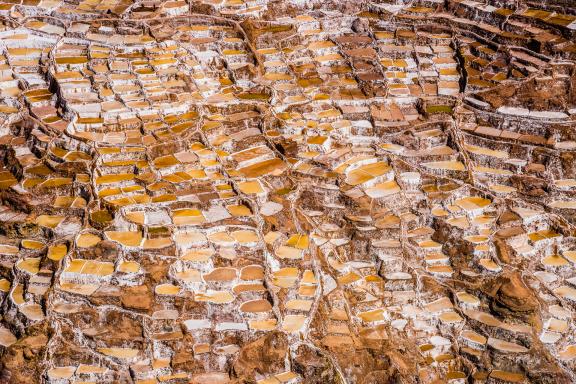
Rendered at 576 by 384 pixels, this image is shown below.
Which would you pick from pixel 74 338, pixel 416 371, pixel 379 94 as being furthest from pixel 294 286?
pixel 379 94

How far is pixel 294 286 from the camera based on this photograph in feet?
40.7

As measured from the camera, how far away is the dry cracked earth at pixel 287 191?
11922mm

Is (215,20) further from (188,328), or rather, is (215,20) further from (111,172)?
(188,328)

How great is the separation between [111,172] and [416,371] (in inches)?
196

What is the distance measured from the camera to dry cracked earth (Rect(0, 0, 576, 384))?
39.1 feet

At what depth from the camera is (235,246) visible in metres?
12.8

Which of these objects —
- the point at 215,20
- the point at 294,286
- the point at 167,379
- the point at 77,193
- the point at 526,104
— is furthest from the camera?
the point at 215,20

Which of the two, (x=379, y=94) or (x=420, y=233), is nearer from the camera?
(x=420, y=233)

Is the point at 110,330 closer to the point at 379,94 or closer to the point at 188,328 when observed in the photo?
the point at 188,328

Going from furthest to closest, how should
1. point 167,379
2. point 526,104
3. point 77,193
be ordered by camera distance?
point 526,104, point 77,193, point 167,379

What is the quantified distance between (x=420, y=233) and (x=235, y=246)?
2566 millimetres

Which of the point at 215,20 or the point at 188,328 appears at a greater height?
the point at 215,20

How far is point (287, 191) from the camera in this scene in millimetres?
13898

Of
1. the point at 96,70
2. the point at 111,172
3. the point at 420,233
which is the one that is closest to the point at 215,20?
the point at 96,70
